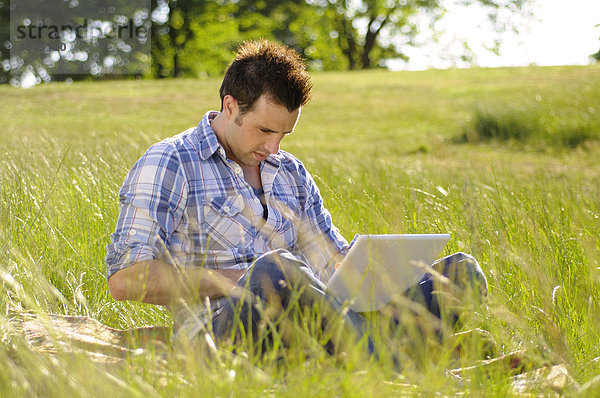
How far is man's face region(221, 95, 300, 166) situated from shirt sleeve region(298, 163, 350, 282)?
427 mm

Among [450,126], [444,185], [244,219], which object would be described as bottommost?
[450,126]

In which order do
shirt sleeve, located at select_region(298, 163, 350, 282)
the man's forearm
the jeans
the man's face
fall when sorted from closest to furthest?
the jeans < the man's forearm < the man's face < shirt sleeve, located at select_region(298, 163, 350, 282)

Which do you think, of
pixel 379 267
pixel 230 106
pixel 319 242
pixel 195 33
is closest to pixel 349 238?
pixel 319 242

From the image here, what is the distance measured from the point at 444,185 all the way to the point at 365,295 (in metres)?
3.11

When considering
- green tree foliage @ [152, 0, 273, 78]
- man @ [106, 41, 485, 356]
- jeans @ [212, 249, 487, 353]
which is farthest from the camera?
green tree foliage @ [152, 0, 273, 78]

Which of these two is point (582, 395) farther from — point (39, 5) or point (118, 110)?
point (39, 5)

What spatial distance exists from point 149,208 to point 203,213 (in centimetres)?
29

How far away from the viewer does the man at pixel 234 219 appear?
255cm

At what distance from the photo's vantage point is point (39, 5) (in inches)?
1393

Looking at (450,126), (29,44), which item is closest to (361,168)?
(450,126)

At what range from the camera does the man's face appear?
10.2 ft

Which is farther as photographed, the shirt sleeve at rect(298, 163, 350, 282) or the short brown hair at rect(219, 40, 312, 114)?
the shirt sleeve at rect(298, 163, 350, 282)

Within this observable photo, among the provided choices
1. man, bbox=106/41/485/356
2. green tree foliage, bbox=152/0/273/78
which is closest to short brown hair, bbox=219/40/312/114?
man, bbox=106/41/485/356

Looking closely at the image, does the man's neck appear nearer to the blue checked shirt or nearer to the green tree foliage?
the blue checked shirt
